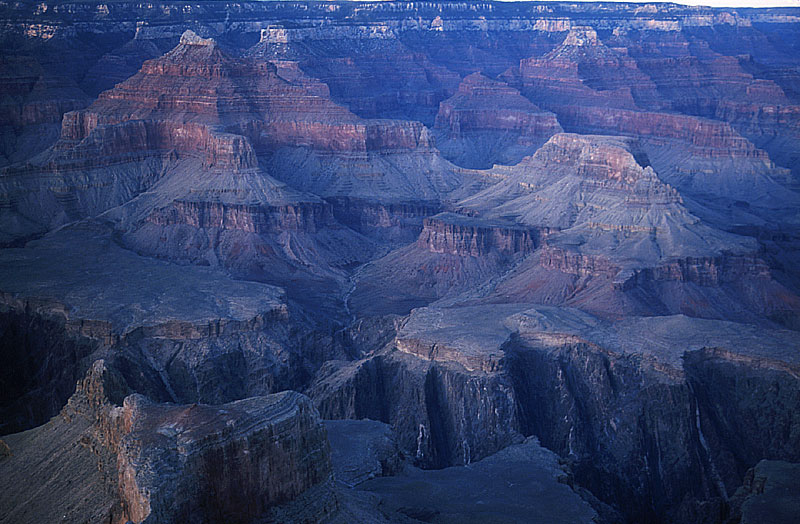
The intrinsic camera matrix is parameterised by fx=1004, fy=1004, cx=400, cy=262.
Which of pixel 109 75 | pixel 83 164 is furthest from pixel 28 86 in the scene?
pixel 83 164

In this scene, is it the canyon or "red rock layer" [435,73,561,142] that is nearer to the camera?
the canyon

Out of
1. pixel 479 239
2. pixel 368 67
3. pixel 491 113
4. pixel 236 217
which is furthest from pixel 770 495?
pixel 368 67

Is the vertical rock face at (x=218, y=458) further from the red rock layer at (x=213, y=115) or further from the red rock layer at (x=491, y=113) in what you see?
the red rock layer at (x=491, y=113)

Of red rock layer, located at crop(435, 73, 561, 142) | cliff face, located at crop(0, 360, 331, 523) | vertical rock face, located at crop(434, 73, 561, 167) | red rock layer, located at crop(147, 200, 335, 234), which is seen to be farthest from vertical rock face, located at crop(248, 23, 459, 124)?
cliff face, located at crop(0, 360, 331, 523)

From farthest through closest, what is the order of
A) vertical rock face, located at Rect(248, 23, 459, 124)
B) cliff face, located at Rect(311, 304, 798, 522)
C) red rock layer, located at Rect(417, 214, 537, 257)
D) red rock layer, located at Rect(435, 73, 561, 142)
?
vertical rock face, located at Rect(248, 23, 459, 124), red rock layer, located at Rect(435, 73, 561, 142), red rock layer, located at Rect(417, 214, 537, 257), cliff face, located at Rect(311, 304, 798, 522)

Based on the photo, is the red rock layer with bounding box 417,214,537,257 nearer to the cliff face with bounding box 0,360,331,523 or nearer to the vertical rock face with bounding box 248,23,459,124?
the cliff face with bounding box 0,360,331,523

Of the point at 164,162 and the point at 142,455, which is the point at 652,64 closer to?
the point at 164,162

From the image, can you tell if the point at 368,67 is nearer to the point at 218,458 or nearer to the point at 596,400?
the point at 596,400

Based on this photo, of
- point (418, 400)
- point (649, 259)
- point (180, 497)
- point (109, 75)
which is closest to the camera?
point (180, 497)
